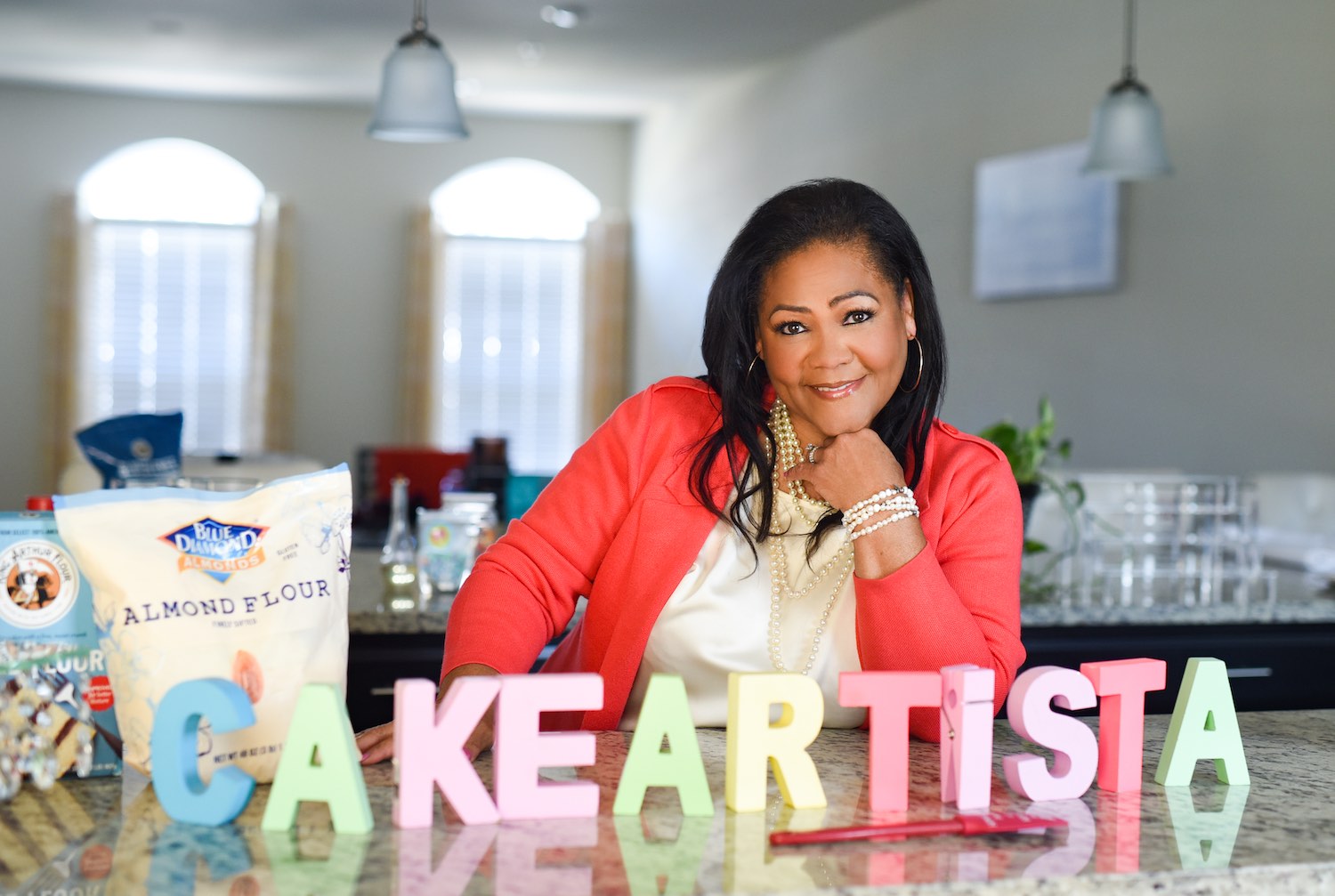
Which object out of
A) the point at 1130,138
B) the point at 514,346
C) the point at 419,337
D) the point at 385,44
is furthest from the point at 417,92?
the point at 514,346

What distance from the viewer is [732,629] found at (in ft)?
4.63

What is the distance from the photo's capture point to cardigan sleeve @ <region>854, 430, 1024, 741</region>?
4.05ft

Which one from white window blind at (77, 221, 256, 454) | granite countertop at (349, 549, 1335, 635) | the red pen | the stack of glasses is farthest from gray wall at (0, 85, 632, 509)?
the red pen

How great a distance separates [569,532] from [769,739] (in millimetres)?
542

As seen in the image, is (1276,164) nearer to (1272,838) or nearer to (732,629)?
(732,629)

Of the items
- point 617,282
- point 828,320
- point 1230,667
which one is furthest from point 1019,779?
point 617,282

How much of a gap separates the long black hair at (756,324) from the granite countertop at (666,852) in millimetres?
491

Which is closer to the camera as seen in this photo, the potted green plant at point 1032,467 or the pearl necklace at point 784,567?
the pearl necklace at point 784,567

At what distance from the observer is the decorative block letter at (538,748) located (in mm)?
898

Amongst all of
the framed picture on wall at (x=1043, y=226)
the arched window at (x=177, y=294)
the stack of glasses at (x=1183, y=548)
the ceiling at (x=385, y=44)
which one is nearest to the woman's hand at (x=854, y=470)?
the stack of glasses at (x=1183, y=548)

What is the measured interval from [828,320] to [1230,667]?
1.33 metres

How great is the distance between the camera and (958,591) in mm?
1331

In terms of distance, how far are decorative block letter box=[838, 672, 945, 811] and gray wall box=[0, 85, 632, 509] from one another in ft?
28.4

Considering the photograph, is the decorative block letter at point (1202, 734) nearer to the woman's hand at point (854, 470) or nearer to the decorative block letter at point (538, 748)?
the woman's hand at point (854, 470)
